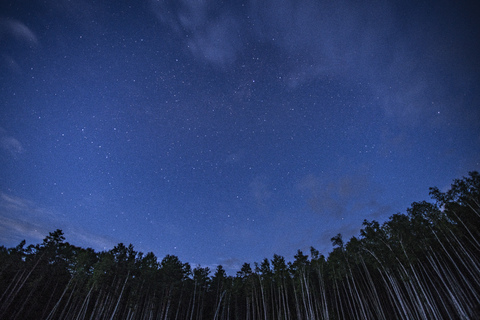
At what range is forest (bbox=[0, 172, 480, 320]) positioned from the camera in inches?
946

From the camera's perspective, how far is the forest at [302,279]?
78.8 feet

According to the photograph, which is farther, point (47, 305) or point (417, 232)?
point (47, 305)

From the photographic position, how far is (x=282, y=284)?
1455 inches

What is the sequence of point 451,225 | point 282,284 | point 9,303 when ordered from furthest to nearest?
point 282,284 → point 9,303 → point 451,225

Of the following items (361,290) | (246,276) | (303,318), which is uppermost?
(246,276)

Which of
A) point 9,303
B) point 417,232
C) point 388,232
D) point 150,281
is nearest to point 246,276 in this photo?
point 150,281

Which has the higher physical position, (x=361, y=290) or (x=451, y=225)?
(x=451, y=225)

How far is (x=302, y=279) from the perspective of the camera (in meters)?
33.9

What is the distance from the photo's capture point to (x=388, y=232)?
26.0 meters

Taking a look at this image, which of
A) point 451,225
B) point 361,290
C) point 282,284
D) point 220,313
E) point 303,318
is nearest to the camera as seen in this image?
point 451,225

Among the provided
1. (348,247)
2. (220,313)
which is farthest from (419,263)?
(220,313)

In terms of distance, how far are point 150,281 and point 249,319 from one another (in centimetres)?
1832

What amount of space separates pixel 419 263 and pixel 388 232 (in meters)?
5.44

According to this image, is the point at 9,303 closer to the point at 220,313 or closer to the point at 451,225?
the point at 220,313
